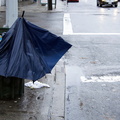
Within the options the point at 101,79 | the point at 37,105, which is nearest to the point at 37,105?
the point at 37,105

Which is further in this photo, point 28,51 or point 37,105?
point 37,105

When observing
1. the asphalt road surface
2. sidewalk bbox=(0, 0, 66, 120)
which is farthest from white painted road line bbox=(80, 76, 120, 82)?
sidewalk bbox=(0, 0, 66, 120)

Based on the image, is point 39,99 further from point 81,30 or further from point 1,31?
point 81,30

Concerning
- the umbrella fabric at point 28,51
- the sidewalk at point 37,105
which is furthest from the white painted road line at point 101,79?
→ the umbrella fabric at point 28,51

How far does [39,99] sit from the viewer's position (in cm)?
667

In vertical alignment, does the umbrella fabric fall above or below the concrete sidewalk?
above

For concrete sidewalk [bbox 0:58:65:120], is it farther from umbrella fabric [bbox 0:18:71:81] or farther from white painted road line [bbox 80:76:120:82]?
white painted road line [bbox 80:76:120:82]

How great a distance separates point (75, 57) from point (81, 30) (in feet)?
20.7

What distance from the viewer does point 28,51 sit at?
6.04 meters

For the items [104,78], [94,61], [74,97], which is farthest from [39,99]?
[94,61]

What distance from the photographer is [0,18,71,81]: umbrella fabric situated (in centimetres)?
586

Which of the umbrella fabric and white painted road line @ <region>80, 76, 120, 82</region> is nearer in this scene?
the umbrella fabric

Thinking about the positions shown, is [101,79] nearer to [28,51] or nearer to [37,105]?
[37,105]

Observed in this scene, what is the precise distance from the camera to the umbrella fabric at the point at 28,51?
5855mm
